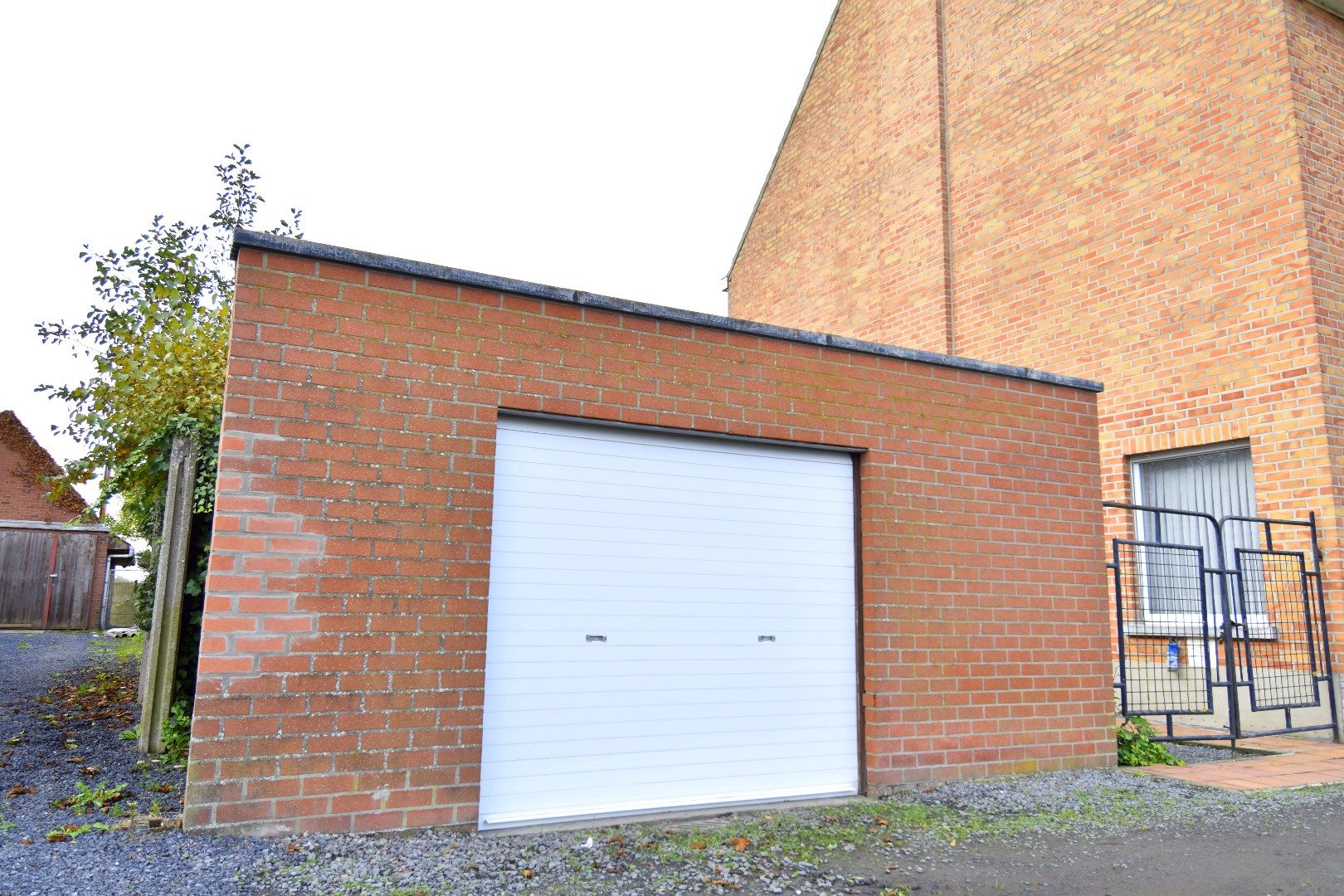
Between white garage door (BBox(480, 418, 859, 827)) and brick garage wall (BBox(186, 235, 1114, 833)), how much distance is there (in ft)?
0.66

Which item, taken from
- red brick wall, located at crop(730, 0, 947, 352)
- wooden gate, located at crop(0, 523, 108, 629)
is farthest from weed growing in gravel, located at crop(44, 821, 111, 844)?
wooden gate, located at crop(0, 523, 108, 629)

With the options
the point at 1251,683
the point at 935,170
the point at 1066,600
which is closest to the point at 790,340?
the point at 1066,600

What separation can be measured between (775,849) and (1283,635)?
20.5 ft

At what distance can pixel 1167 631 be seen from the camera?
907 centimetres

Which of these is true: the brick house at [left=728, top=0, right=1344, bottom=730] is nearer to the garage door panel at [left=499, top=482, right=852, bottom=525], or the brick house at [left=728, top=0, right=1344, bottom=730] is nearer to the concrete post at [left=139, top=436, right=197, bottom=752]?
the garage door panel at [left=499, top=482, right=852, bottom=525]

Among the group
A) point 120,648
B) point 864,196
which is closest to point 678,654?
point 864,196

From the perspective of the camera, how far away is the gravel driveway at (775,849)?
3.94 metres

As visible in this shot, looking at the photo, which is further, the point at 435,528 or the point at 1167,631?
the point at 1167,631

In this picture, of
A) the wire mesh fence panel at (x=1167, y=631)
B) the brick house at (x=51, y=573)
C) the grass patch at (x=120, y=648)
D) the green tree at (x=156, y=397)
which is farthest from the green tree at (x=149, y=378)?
the brick house at (x=51, y=573)

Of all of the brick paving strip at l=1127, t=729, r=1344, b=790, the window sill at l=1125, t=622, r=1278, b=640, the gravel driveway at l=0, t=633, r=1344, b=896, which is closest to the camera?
the gravel driveway at l=0, t=633, r=1344, b=896

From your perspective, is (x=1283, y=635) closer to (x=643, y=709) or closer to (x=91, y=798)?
(x=643, y=709)

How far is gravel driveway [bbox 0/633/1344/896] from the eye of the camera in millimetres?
3939

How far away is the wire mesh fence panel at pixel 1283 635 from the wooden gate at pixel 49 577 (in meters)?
24.7

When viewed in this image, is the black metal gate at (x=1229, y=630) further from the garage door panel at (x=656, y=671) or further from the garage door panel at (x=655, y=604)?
the garage door panel at (x=656, y=671)
